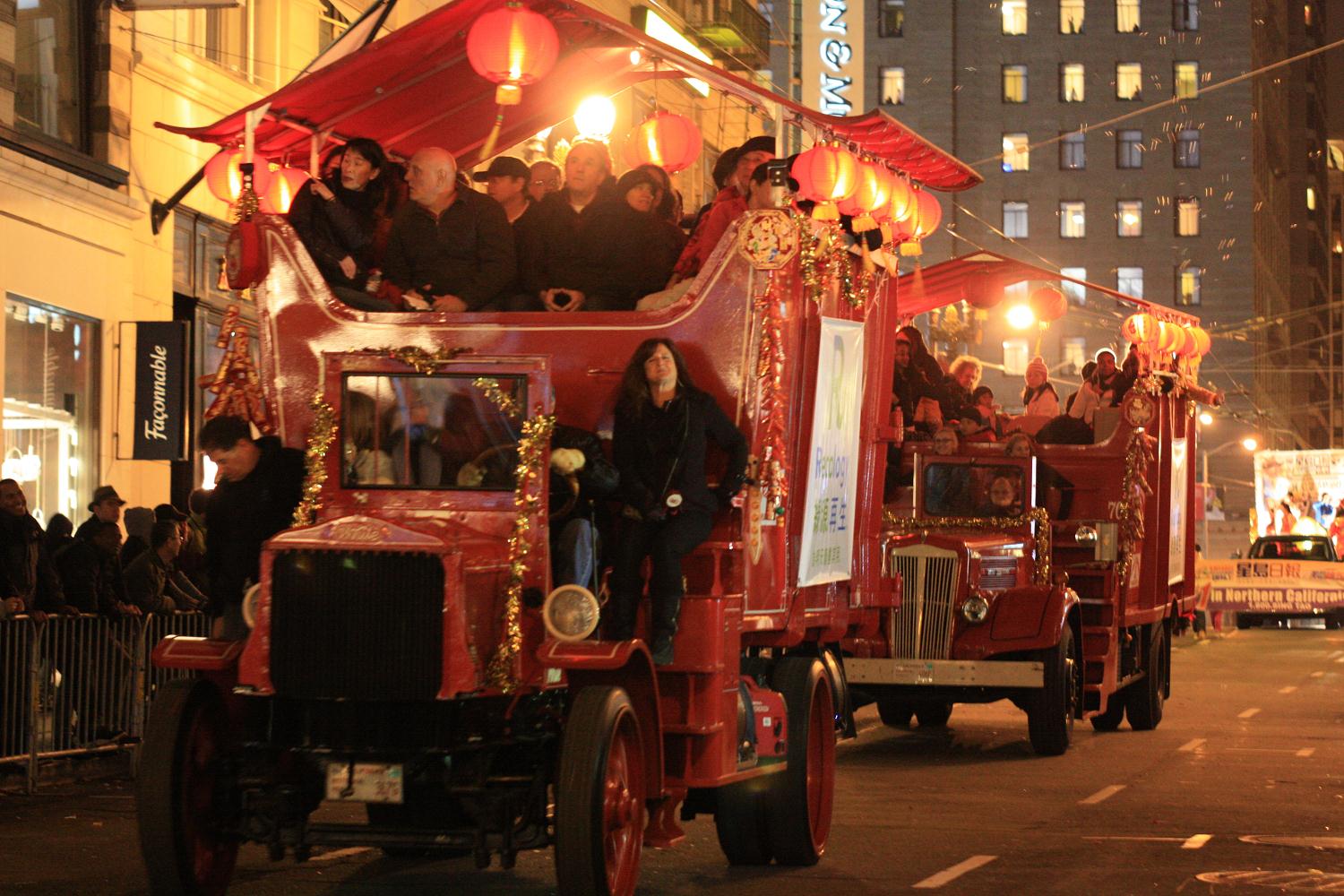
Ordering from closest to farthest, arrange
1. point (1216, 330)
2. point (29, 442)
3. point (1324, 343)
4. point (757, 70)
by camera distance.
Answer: point (29, 442) < point (757, 70) < point (1216, 330) < point (1324, 343)

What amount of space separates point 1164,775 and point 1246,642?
24.2m

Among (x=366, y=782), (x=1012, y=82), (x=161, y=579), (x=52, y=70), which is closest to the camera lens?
(x=366, y=782)

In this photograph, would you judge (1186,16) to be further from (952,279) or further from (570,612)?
(570,612)

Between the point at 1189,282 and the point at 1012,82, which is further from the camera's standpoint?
the point at 1012,82

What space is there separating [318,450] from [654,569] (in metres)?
1.63

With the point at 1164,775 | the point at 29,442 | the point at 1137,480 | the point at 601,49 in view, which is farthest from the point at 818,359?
the point at 29,442

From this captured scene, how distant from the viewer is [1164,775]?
1647 centimetres

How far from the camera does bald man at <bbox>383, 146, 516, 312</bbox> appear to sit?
11.7m

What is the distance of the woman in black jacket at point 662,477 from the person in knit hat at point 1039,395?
12871 mm

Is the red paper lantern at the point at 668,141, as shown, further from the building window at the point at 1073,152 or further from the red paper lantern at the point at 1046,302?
the building window at the point at 1073,152

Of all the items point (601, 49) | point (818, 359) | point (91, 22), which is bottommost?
point (818, 359)

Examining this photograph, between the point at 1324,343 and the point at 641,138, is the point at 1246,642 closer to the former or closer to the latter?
the point at 641,138

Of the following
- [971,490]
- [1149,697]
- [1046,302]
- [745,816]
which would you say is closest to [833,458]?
[745,816]

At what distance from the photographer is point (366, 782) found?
9.15 meters
